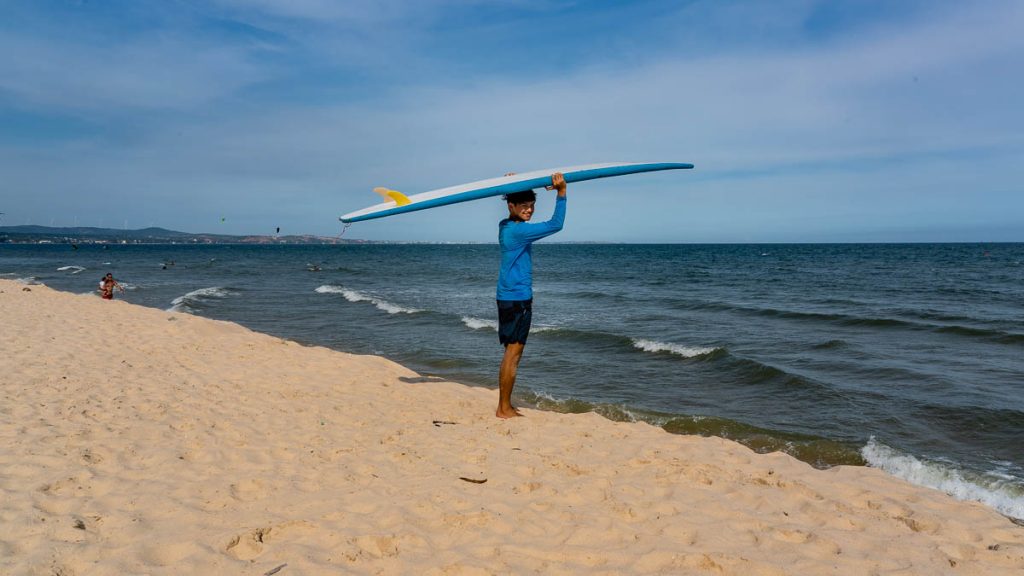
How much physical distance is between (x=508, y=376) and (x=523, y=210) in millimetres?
1640

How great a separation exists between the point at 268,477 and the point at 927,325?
15427 mm

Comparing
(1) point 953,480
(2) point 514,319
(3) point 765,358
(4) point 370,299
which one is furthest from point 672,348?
(4) point 370,299

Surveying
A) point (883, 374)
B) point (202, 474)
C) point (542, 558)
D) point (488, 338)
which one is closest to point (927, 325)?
point (883, 374)

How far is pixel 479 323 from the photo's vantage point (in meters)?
15.4

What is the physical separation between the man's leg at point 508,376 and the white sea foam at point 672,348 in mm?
5737

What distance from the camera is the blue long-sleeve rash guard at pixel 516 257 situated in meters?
5.64

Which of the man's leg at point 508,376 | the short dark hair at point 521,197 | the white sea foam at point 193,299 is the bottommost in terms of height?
the white sea foam at point 193,299

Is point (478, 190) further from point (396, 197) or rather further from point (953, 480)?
point (953, 480)

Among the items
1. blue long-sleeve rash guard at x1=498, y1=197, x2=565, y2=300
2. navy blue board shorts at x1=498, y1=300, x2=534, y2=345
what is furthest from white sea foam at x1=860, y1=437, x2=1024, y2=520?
blue long-sleeve rash guard at x1=498, y1=197, x2=565, y2=300

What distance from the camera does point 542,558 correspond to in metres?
3.21

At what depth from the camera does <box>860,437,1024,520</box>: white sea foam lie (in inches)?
200

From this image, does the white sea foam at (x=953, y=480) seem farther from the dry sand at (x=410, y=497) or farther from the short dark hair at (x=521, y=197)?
Answer: the short dark hair at (x=521, y=197)

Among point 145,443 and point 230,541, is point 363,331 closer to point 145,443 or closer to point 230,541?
point 145,443

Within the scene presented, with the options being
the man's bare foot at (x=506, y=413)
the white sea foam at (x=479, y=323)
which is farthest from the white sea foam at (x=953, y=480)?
the white sea foam at (x=479, y=323)
